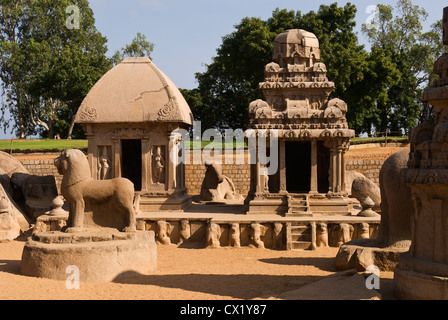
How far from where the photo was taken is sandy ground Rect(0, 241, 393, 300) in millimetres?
7957

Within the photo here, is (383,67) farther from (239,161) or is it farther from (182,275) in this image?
(182,275)

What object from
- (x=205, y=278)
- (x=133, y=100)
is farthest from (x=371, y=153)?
(x=205, y=278)

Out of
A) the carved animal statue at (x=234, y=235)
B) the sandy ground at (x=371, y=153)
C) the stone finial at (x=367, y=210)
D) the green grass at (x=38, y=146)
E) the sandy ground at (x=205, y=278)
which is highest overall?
the green grass at (x=38, y=146)

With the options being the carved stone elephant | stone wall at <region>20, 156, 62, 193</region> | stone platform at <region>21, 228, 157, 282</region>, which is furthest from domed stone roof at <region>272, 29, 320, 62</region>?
stone wall at <region>20, 156, 62, 193</region>

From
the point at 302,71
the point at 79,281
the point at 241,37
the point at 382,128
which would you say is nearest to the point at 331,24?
the point at 241,37

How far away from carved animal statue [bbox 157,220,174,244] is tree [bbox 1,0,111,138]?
81.6 ft

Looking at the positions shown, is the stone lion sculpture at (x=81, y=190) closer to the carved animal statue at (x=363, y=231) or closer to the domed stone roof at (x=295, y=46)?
the carved animal statue at (x=363, y=231)

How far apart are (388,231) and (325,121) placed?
5881 millimetres

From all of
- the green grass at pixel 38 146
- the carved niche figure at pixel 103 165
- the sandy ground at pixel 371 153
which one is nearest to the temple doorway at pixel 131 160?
the carved niche figure at pixel 103 165

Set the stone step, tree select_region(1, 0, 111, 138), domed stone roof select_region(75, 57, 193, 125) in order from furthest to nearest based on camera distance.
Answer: tree select_region(1, 0, 111, 138)
domed stone roof select_region(75, 57, 193, 125)
the stone step

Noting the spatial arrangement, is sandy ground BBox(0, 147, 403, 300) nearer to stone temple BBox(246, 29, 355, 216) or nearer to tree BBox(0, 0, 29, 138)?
stone temple BBox(246, 29, 355, 216)

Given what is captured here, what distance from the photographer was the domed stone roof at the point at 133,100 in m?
15.0

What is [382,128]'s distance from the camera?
1607 inches

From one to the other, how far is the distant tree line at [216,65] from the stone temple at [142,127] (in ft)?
55.3
